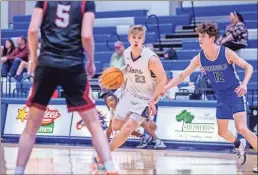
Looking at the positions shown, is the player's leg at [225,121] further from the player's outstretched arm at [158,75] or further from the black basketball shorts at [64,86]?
the black basketball shorts at [64,86]

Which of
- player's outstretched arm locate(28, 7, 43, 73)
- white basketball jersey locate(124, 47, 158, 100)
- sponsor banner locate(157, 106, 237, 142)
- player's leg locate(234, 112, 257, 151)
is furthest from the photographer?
sponsor banner locate(157, 106, 237, 142)

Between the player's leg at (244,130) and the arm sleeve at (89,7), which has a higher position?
the arm sleeve at (89,7)

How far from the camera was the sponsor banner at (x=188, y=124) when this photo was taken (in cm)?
1031

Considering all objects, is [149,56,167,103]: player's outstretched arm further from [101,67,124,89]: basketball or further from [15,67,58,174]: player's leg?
[15,67,58,174]: player's leg

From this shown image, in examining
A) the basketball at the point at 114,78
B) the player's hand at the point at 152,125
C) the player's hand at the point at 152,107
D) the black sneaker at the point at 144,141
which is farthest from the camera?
the black sneaker at the point at 144,141

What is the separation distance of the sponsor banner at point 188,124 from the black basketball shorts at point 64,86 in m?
5.09

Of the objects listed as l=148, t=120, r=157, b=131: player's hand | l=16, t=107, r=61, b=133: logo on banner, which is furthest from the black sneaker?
l=16, t=107, r=61, b=133: logo on banner

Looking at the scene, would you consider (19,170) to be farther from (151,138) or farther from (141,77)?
(151,138)

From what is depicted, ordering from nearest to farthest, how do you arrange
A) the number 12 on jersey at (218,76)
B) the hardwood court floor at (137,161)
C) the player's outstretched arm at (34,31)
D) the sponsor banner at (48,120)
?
the player's outstretched arm at (34,31), the hardwood court floor at (137,161), the number 12 on jersey at (218,76), the sponsor banner at (48,120)

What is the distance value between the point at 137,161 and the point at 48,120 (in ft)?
11.8

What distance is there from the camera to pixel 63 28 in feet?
17.7

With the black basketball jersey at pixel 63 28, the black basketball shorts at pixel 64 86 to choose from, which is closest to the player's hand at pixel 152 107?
the black basketball shorts at pixel 64 86

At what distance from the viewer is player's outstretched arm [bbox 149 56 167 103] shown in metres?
6.97

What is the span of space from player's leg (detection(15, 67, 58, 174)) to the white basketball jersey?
2.13m
